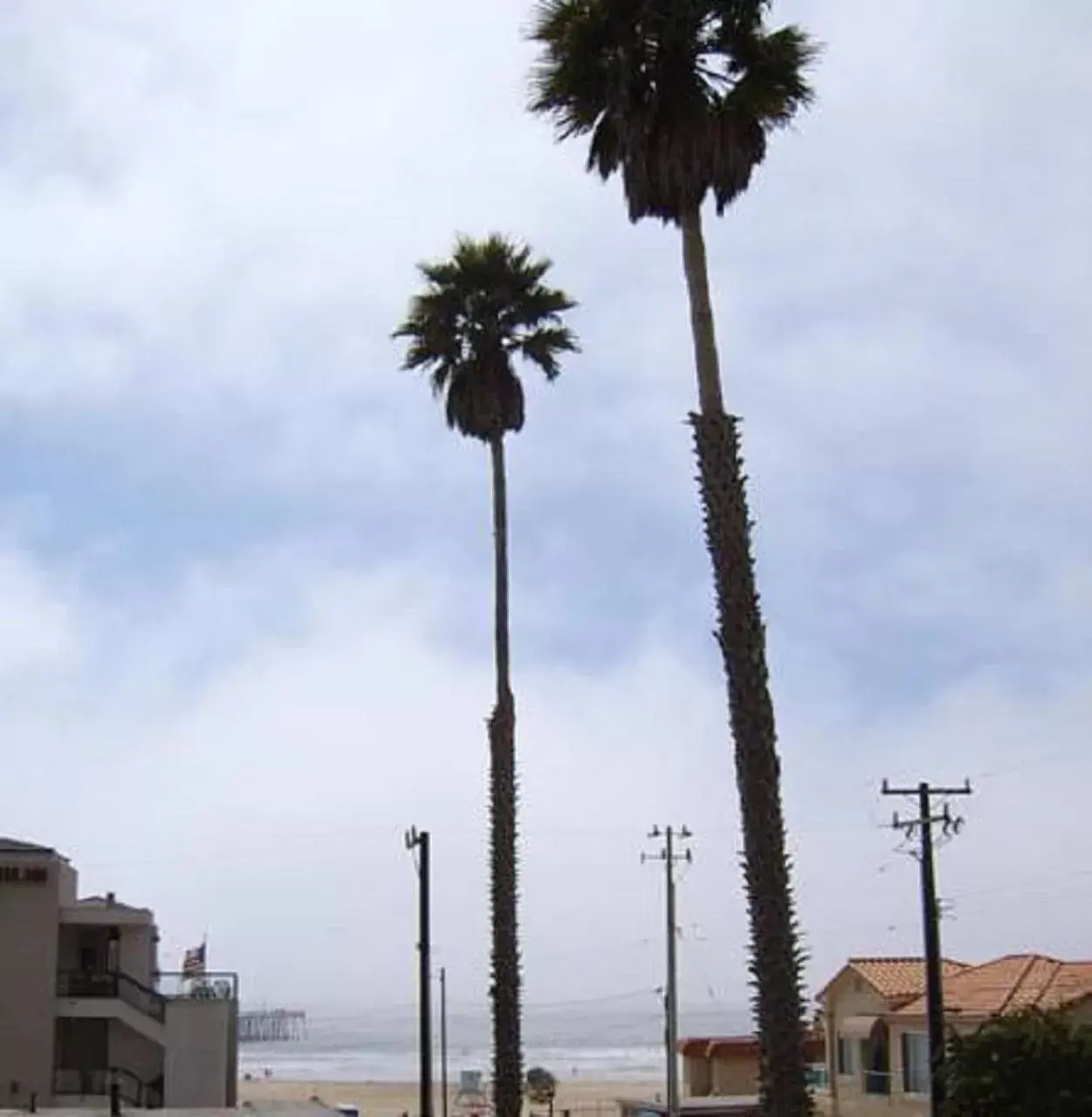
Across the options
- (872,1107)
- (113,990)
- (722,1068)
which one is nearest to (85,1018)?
(113,990)

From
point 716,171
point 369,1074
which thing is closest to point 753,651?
point 716,171

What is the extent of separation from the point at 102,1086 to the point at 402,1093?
261ft

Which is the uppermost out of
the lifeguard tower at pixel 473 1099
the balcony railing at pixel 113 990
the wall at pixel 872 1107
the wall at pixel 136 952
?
the wall at pixel 136 952

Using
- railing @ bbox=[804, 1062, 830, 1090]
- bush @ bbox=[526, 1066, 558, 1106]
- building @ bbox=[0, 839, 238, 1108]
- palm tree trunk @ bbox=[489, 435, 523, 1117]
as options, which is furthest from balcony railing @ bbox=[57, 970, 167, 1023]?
bush @ bbox=[526, 1066, 558, 1106]

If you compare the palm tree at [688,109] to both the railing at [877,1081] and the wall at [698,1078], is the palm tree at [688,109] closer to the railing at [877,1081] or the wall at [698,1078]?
the railing at [877,1081]

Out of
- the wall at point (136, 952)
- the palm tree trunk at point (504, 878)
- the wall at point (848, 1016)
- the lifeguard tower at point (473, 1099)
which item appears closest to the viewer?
the palm tree trunk at point (504, 878)

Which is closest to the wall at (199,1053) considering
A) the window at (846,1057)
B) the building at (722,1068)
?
the window at (846,1057)

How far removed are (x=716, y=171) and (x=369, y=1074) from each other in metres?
148

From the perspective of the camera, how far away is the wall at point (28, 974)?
155ft

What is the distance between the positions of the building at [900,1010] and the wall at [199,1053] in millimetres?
17165

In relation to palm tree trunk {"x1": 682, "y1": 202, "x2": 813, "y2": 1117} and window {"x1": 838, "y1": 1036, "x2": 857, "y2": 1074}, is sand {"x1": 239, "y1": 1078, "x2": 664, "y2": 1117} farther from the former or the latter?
palm tree trunk {"x1": 682, "y1": 202, "x2": 813, "y2": 1117}

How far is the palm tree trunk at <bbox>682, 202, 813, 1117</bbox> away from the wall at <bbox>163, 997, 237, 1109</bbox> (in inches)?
1187

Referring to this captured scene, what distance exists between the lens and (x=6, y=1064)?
1863 inches

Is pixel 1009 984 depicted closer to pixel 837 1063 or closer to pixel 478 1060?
pixel 837 1063
